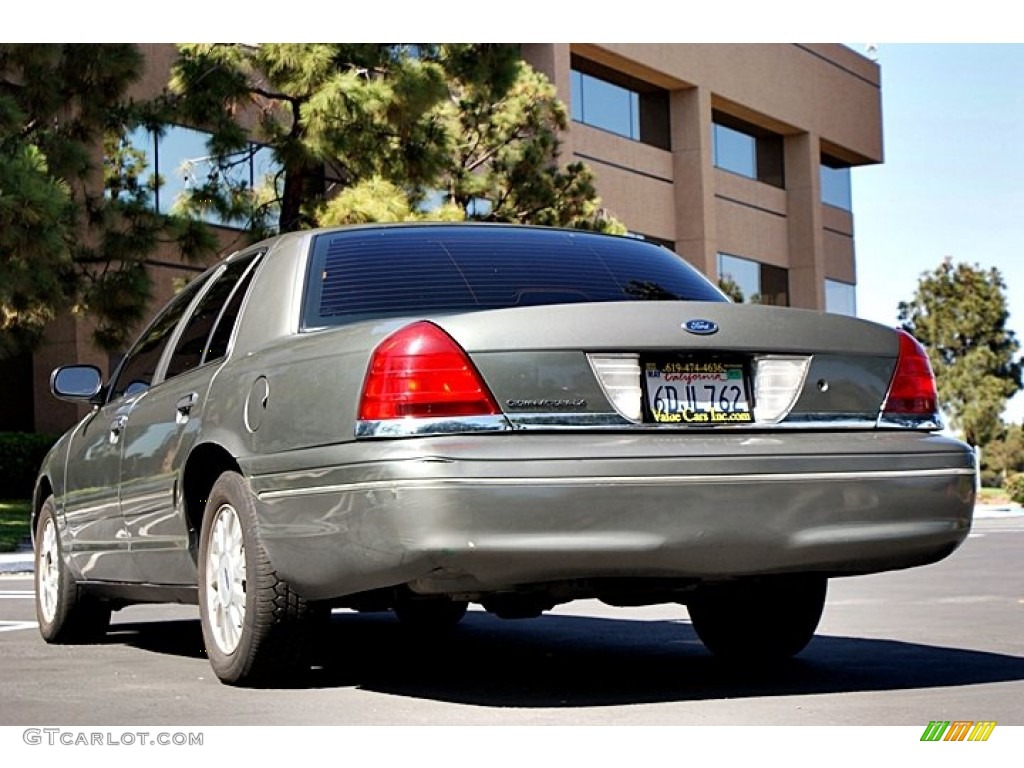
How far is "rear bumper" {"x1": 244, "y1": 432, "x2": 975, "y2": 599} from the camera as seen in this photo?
5434 mm

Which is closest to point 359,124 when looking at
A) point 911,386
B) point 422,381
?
point 911,386

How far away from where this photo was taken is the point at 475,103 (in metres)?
28.4

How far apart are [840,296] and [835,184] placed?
350 cm

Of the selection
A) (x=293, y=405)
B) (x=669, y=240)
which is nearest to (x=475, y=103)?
(x=669, y=240)

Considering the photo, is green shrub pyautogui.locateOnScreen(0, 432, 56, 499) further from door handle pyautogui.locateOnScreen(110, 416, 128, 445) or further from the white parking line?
door handle pyautogui.locateOnScreen(110, 416, 128, 445)

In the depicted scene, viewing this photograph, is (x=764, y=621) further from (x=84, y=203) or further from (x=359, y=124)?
(x=84, y=203)

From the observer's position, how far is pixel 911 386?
620cm

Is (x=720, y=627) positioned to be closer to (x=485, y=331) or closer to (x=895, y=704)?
(x=895, y=704)

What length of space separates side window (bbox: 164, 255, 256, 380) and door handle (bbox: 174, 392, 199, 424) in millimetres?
203

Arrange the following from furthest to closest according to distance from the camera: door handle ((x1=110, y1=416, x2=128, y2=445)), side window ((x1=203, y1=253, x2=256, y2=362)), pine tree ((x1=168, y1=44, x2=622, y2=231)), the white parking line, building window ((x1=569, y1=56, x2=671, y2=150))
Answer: building window ((x1=569, y1=56, x2=671, y2=150))
pine tree ((x1=168, y1=44, x2=622, y2=231))
the white parking line
door handle ((x1=110, y1=416, x2=128, y2=445))
side window ((x1=203, y1=253, x2=256, y2=362))

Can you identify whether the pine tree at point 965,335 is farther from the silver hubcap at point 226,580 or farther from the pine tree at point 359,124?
the silver hubcap at point 226,580

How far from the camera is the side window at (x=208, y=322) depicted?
23.3ft

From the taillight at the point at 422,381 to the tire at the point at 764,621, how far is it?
185cm

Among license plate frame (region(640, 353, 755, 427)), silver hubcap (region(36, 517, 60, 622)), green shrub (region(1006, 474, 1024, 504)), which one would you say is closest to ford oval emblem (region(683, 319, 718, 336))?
license plate frame (region(640, 353, 755, 427))
